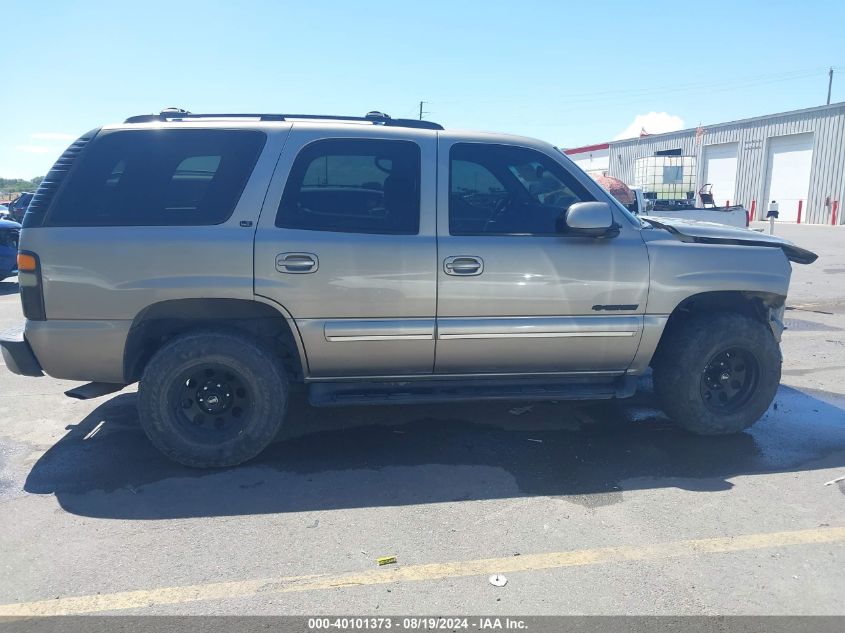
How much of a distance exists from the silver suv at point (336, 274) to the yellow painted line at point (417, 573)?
1274 mm

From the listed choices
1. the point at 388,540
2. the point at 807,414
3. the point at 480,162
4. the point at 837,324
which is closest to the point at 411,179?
the point at 480,162

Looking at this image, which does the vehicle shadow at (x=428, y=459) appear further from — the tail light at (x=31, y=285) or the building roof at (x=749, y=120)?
the building roof at (x=749, y=120)

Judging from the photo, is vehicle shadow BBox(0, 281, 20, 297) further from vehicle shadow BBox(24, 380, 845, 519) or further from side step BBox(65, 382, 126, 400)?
side step BBox(65, 382, 126, 400)

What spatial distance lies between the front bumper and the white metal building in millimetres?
27074

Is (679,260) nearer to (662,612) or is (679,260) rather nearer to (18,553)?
(662,612)

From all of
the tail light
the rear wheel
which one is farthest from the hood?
the tail light

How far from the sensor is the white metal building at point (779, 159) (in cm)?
3064

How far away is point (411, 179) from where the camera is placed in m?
4.14

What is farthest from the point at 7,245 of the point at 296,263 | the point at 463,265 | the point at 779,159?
the point at 779,159

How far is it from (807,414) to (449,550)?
355 cm

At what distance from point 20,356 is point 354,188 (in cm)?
228

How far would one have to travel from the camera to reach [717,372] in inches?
185

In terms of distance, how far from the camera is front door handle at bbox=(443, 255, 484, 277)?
4059 millimetres

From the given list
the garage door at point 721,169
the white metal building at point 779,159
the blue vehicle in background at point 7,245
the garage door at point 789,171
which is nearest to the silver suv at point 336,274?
the blue vehicle in background at point 7,245
